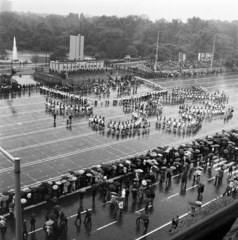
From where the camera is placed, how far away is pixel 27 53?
6438cm

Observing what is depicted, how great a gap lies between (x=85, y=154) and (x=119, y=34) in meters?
58.2

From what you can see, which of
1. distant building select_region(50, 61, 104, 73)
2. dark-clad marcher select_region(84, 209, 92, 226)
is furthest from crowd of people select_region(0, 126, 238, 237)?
distant building select_region(50, 61, 104, 73)

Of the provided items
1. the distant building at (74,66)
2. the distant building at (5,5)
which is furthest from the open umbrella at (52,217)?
the distant building at (5,5)

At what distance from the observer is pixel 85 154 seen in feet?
71.6

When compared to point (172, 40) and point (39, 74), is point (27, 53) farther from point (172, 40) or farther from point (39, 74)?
point (172, 40)

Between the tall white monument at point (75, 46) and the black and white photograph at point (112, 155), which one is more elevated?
the tall white monument at point (75, 46)

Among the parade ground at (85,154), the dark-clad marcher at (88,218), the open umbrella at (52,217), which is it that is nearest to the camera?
the open umbrella at (52,217)

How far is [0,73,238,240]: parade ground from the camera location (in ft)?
47.2

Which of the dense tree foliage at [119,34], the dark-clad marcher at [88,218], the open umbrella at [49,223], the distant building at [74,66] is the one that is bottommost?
the dark-clad marcher at [88,218]

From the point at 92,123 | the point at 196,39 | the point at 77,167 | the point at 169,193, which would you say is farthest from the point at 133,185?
the point at 196,39

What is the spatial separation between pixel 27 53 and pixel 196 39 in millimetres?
41308

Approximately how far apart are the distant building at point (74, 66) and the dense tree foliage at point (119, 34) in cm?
902

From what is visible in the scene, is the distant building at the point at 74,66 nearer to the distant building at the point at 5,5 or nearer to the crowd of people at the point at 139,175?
the distant building at the point at 5,5

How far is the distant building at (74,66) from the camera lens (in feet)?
163
